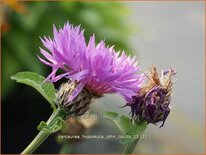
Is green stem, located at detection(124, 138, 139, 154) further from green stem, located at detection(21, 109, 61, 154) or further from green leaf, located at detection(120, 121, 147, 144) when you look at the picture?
green stem, located at detection(21, 109, 61, 154)

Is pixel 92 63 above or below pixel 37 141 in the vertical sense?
above

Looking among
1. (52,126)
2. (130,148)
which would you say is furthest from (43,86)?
(130,148)

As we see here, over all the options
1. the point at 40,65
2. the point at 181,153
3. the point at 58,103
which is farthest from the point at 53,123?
the point at 181,153

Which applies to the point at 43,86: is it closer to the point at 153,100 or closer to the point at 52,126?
the point at 52,126

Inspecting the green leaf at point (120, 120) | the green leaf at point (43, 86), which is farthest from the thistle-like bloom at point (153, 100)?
the green leaf at point (43, 86)

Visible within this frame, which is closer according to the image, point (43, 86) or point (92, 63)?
point (92, 63)

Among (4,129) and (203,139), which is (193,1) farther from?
(4,129)

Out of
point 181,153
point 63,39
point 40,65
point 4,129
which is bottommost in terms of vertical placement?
point 181,153
